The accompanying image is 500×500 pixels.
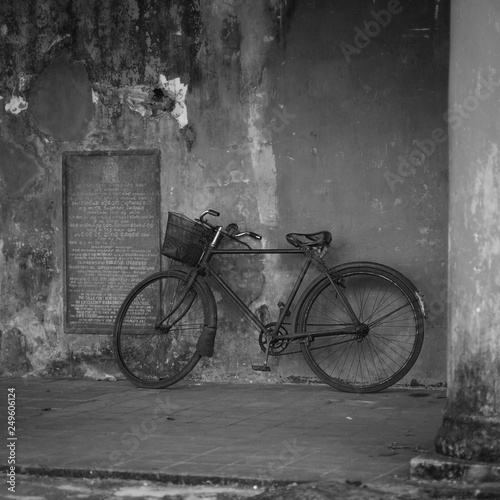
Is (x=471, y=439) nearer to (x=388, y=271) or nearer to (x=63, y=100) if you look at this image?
(x=388, y=271)

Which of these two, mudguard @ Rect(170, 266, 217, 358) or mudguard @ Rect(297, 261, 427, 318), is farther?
mudguard @ Rect(170, 266, 217, 358)

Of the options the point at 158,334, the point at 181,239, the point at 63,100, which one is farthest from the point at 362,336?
the point at 63,100

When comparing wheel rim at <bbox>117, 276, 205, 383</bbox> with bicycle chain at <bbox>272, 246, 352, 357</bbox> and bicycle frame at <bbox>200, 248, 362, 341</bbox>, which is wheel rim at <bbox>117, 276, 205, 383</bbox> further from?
bicycle chain at <bbox>272, 246, 352, 357</bbox>

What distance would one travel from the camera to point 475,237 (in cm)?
564

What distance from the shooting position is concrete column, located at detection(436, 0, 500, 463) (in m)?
5.56

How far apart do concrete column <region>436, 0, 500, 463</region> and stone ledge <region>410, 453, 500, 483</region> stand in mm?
87

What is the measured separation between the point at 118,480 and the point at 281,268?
11.3ft

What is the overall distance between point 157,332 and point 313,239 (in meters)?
1.49

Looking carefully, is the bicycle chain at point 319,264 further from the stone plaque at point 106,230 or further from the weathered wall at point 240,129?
the stone plaque at point 106,230

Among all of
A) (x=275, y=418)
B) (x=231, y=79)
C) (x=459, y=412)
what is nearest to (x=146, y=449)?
(x=275, y=418)

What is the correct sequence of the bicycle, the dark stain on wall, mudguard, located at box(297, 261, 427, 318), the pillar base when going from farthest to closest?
the dark stain on wall → the bicycle → mudguard, located at box(297, 261, 427, 318) → the pillar base

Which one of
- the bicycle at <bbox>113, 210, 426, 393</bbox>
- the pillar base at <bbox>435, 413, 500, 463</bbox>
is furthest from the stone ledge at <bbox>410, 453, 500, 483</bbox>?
the bicycle at <bbox>113, 210, 426, 393</bbox>

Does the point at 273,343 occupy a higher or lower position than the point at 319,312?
lower

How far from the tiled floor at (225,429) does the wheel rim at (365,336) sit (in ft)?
0.74
